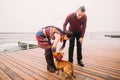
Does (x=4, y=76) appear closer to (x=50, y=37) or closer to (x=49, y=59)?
(x=49, y=59)

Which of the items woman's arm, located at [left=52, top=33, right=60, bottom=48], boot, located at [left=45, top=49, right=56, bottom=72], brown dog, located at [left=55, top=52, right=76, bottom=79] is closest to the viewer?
woman's arm, located at [left=52, top=33, right=60, bottom=48]

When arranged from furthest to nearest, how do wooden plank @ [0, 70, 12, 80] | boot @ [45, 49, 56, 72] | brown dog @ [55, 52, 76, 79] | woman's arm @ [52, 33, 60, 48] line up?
boot @ [45, 49, 56, 72] → wooden plank @ [0, 70, 12, 80] → brown dog @ [55, 52, 76, 79] → woman's arm @ [52, 33, 60, 48]

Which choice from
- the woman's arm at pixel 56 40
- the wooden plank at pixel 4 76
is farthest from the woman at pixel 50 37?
the wooden plank at pixel 4 76

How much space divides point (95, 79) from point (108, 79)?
21 centimetres

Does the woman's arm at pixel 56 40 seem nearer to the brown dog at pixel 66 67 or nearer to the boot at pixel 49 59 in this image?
the brown dog at pixel 66 67

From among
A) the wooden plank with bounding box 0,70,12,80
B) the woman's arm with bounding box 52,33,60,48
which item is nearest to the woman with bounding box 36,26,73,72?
the woman's arm with bounding box 52,33,60,48

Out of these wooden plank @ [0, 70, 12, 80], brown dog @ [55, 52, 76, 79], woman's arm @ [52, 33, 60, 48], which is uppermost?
woman's arm @ [52, 33, 60, 48]

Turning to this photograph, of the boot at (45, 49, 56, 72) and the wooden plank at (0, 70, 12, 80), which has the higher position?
the boot at (45, 49, 56, 72)

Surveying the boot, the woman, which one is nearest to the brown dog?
the woman

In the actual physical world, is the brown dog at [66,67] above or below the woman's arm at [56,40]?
below

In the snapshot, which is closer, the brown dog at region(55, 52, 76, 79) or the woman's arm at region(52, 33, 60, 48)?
the woman's arm at region(52, 33, 60, 48)

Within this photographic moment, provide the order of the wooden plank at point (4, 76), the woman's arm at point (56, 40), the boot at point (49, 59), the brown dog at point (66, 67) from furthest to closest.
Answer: the boot at point (49, 59) → the wooden plank at point (4, 76) → the brown dog at point (66, 67) → the woman's arm at point (56, 40)

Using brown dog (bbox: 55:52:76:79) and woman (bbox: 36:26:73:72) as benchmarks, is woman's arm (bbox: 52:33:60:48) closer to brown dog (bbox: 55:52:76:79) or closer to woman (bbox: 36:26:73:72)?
woman (bbox: 36:26:73:72)

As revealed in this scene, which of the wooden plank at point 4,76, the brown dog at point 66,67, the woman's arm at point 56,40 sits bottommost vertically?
the wooden plank at point 4,76
